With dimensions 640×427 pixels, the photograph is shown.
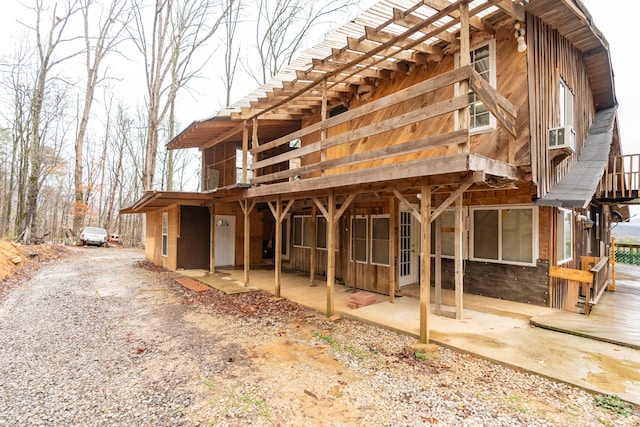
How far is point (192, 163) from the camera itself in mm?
30297

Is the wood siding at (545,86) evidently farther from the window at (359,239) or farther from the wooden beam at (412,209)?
the window at (359,239)

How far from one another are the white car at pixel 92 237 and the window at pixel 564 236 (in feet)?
76.6

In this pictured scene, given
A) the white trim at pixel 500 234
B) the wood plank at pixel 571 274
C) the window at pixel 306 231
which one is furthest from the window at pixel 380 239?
the wood plank at pixel 571 274

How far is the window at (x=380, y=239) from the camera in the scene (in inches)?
298

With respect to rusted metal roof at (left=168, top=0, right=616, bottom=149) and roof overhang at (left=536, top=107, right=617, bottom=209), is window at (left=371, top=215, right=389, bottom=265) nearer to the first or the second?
roof overhang at (left=536, top=107, right=617, bottom=209)

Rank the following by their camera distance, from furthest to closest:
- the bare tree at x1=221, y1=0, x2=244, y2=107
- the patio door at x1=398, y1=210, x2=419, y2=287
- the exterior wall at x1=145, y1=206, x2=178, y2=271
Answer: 1. the bare tree at x1=221, y1=0, x2=244, y2=107
2. the exterior wall at x1=145, y1=206, x2=178, y2=271
3. the patio door at x1=398, y1=210, x2=419, y2=287

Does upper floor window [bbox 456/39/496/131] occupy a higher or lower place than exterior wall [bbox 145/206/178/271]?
higher

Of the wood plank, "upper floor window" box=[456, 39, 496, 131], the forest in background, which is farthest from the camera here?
the forest in background

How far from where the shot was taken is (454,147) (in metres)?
5.87

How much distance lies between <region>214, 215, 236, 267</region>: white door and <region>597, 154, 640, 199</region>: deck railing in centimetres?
1157

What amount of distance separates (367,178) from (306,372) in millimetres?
2834

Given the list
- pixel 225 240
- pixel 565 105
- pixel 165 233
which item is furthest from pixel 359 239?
pixel 165 233

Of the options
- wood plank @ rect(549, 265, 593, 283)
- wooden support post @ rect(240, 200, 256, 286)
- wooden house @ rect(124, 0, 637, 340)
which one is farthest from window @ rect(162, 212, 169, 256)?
wood plank @ rect(549, 265, 593, 283)

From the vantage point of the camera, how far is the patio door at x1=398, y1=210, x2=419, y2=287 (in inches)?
297
